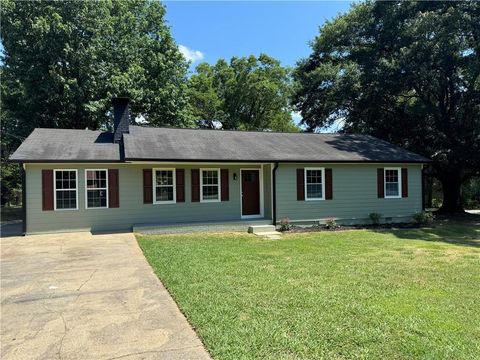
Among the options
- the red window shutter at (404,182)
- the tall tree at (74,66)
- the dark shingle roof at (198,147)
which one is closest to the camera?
the dark shingle roof at (198,147)

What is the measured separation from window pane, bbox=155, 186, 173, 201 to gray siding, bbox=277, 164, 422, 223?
3910 millimetres

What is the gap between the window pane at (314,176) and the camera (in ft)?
46.1

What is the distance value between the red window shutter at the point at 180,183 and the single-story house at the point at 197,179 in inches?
1.4

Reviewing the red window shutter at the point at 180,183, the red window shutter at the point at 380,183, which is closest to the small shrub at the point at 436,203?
the red window shutter at the point at 380,183

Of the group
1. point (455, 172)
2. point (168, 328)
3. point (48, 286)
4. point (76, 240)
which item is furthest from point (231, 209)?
point (455, 172)

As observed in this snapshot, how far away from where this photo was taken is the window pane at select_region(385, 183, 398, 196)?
1516 cm

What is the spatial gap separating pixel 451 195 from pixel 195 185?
49.7 feet

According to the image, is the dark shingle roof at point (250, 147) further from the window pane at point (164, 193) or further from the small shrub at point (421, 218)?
the small shrub at point (421, 218)

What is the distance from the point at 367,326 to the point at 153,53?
75.8 ft

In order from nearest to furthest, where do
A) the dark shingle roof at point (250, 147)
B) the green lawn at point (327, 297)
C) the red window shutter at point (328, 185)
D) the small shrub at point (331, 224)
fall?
the green lawn at point (327, 297) < the dark shingle roof at point (250, 147) < the small shrub at point (331, 224) < the red window shutter at point (328, 185)

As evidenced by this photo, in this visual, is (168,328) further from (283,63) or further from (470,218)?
(283,63)

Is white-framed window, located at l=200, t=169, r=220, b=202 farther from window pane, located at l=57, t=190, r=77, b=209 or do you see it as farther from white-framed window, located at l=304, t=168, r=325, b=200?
window pane, located at l=57, t=190, r=77, b=209

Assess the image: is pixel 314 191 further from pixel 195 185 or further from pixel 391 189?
pixel 195 185

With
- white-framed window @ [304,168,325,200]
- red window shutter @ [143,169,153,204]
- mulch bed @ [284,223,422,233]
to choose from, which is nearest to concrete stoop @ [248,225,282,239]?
mulch bed @ [284,223,422,233]
